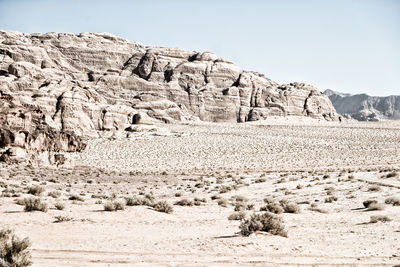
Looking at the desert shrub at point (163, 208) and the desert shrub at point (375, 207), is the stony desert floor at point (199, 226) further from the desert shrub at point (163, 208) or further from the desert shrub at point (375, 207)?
the desert shrub at point (163, 208)

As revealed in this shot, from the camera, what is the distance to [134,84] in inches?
3287

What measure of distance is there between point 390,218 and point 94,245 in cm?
832

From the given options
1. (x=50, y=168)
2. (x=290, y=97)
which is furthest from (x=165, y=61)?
(x=50, y=168)

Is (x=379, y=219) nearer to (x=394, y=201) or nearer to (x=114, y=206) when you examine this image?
(x=394, y=201)

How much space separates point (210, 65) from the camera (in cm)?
9275

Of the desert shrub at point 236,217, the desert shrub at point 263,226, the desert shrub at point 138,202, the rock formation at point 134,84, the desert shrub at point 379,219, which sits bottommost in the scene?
the desert shrub at point 138,202

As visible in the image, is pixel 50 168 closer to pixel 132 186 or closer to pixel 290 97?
pixel 132 186

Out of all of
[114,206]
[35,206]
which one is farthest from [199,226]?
[35,206]

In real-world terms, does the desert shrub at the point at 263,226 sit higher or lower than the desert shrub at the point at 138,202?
higher

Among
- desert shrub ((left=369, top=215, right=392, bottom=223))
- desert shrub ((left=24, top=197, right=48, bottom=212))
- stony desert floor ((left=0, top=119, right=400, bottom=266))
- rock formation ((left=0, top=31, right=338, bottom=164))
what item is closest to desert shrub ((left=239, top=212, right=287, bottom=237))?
stony desert floor ((left=0, top=119, right=400, bottom=266))

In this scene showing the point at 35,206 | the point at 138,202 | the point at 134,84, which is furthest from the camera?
the point at 134,84

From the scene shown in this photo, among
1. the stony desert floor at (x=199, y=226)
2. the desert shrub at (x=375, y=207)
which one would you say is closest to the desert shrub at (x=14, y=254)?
the stony desert floor at (x=199, y=226)

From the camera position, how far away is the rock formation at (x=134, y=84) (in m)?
61.4

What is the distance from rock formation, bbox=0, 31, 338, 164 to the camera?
61375 millimetres
